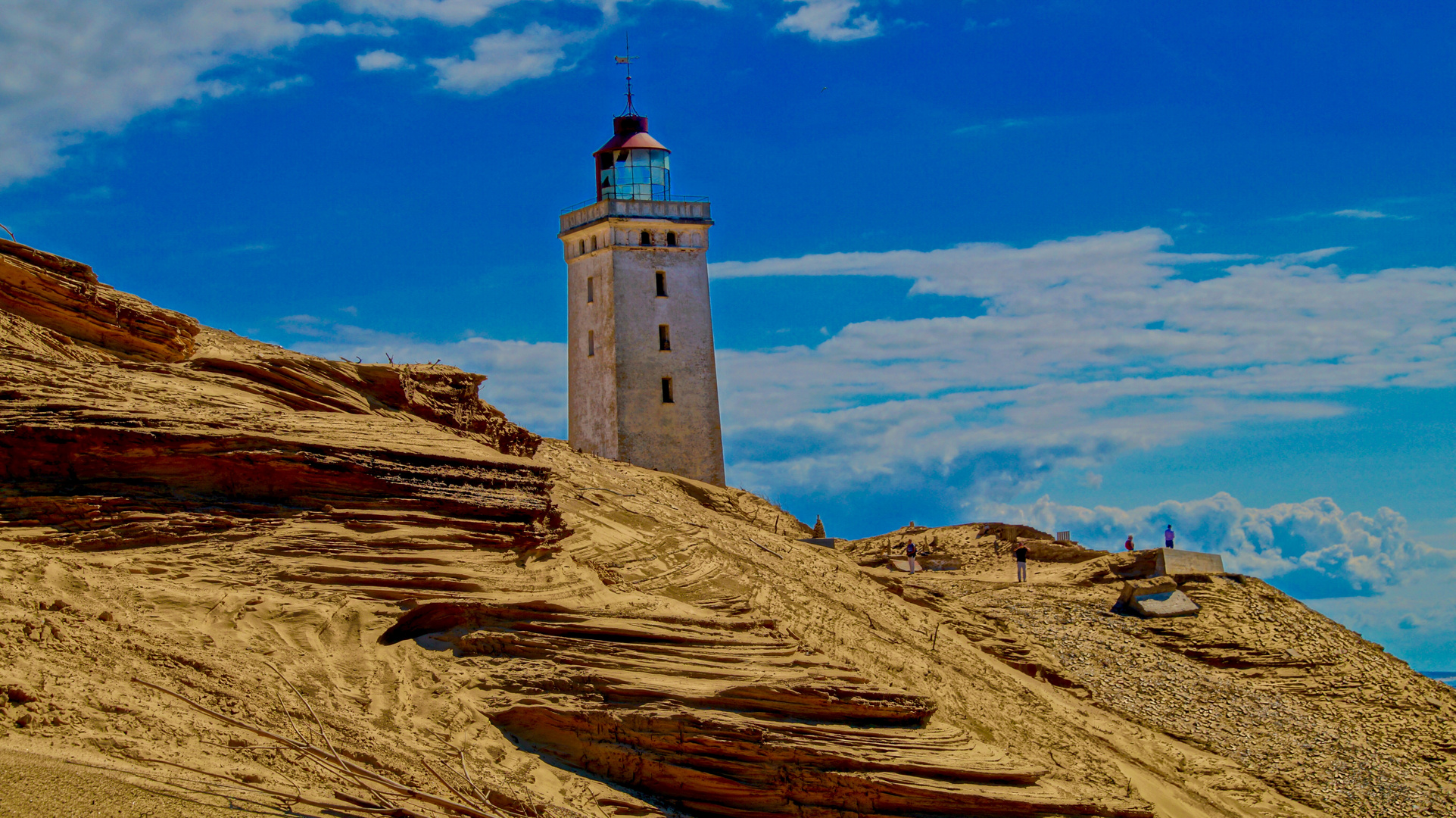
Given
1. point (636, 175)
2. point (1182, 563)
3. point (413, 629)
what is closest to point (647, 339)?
point (636, 175)

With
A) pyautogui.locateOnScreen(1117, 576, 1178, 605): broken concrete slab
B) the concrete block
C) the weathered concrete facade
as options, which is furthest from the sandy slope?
the weathered concrete facade

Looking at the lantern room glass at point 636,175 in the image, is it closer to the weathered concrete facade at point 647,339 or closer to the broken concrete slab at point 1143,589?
the weathered concrete facade at point 647,339

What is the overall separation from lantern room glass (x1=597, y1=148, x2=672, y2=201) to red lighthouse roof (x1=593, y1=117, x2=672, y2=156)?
15 cm

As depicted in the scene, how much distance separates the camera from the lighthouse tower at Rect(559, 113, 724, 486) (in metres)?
38.9

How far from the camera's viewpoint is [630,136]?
41.6 metres

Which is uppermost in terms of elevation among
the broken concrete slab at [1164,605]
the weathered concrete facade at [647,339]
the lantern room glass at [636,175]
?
the lantern room glass at [636,175]

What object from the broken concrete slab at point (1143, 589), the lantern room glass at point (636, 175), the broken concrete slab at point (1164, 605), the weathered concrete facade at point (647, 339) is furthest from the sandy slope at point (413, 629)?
the lantern room glass at point (636, 175)

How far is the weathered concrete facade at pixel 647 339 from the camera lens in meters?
38.9

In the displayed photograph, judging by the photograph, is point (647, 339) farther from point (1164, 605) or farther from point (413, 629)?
point (413, 629)

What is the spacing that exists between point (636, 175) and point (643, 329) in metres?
5.12

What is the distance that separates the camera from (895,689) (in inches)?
593

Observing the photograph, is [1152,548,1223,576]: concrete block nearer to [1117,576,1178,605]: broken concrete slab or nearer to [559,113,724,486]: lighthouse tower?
[1117,576,1178,605]: broken concrete slab

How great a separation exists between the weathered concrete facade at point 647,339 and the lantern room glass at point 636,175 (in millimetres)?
831

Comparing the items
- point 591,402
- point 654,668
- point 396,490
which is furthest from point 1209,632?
point 591,402
